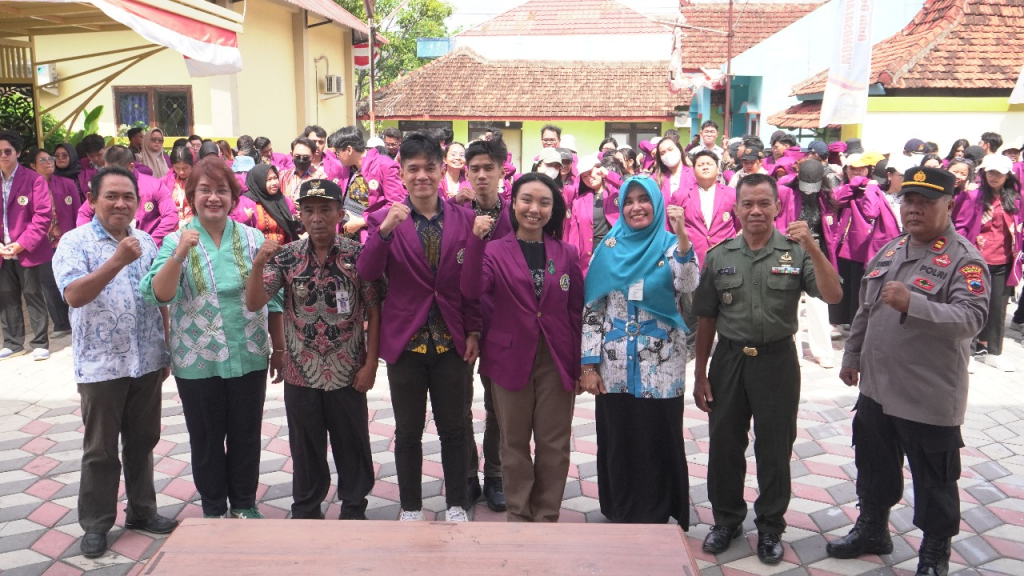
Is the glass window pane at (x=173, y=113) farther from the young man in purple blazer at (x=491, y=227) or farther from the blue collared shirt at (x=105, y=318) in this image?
the young man in purple blazer at (x=491, y=227)

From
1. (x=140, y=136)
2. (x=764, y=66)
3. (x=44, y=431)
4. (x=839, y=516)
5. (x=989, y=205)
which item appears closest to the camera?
(x=839, y=516)

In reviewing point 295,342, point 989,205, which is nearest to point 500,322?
point 295,342

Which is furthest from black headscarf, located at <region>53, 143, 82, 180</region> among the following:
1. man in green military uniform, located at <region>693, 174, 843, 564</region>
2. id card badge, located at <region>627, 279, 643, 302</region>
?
man in green military uniform, located at <region>693, 174, 843, 564</region>

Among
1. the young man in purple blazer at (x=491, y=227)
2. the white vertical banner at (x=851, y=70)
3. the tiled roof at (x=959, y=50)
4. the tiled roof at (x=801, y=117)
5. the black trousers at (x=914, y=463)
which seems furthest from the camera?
the tiled roof at (x=801, y=117)

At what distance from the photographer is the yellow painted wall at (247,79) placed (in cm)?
1343

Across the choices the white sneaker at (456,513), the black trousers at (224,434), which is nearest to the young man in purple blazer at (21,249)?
the black trousers at (224,434)

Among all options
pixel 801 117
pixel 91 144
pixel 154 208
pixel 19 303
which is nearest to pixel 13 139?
pixel 91 144

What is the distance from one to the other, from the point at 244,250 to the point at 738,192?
235 centimetres

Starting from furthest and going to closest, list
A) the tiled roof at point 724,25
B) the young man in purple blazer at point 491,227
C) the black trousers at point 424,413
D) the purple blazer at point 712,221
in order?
the tiled roof at point 724,25 → the purple blazer at point 712,221 → the young man in purple blazer at point 491,227 → the black trousers at point 424,413

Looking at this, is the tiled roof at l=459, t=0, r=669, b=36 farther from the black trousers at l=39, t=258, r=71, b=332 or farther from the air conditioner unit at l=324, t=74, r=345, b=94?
the black trousers at l=39, t=258, r=71, b=332

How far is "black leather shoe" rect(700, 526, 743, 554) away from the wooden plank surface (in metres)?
1.48

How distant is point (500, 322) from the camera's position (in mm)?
3861

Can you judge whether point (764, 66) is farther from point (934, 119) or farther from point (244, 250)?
point (244, 250)

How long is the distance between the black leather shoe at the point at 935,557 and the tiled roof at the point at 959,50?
32.4 feet
